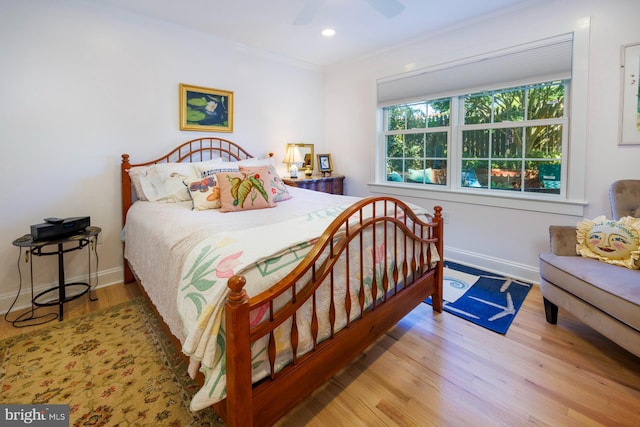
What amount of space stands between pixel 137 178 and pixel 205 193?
77 cm

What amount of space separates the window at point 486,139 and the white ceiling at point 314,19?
73cm

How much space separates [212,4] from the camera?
257cm

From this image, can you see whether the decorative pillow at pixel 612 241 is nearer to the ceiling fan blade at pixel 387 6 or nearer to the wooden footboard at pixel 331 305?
the wooden footboard at pixel 331 305

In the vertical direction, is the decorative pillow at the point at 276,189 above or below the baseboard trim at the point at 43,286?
above

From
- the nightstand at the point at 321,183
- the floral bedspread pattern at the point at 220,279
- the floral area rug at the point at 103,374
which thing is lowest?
the floral area rug at the point at 103,374

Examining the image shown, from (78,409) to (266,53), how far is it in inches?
143

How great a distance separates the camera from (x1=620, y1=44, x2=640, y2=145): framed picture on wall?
2215mm

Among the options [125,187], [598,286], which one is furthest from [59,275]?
[598,286]

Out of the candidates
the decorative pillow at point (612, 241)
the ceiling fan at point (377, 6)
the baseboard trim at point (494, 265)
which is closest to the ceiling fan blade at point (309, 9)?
the ceiling fan at point (377, 6)

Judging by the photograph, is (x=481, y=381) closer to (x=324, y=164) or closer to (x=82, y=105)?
(x=324, y=164)

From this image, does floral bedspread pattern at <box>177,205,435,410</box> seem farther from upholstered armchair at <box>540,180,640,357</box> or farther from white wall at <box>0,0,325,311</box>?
white wall at <box>0,0,325,311</box>

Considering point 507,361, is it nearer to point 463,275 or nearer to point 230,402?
point 463,275

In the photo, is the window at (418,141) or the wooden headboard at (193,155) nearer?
the wooden headboard at (193,155)

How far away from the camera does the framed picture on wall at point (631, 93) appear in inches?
87.2
